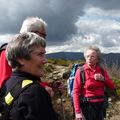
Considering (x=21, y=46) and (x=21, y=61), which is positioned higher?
(x=21, y=46)

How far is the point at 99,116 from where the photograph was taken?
6711 millimetres

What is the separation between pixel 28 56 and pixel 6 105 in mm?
374

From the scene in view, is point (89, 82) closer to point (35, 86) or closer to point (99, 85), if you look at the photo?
point (99, 85)

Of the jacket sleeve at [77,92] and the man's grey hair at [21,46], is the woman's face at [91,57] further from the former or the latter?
the man's grey hair at [21,46]

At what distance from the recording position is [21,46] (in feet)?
9.76

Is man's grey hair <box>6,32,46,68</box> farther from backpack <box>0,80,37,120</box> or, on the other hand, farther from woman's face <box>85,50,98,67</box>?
woman's face <box>85,50,98,67</box>

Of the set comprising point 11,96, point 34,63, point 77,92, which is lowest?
point 77,92

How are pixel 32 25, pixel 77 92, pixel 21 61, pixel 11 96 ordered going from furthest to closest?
pixel 77 92 → pixel 32 25 → pixel 21 61 → pixel 11 96

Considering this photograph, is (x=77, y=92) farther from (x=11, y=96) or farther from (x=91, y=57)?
(x=11, y=96)

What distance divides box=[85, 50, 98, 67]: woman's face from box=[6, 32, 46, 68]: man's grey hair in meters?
3.55

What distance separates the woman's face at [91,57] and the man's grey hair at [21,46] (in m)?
3.55

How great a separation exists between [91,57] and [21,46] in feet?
12.1

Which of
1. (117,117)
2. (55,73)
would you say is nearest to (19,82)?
(117,117)

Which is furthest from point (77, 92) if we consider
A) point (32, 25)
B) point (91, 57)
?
point (32, 25)
